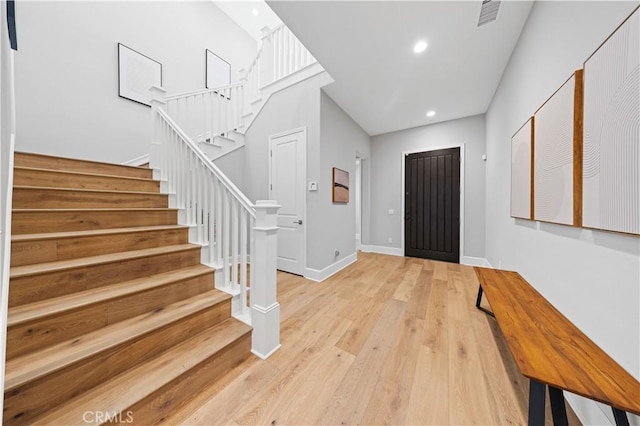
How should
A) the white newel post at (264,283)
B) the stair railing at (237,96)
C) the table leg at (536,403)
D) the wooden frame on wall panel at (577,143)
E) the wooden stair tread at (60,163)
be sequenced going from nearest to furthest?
the table leg at (536,403) < the wooden frame on wall panel at (577,143) < the white newel post at (264,283) < the wooden stair tread at (60,163) < the stair railing at (237,96)

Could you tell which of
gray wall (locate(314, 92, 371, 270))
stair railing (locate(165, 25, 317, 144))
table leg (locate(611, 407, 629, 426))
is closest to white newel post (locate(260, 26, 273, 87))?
stair railing (locate(165, 25, 317, 144))

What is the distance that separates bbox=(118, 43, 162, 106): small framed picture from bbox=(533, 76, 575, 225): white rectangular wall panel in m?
4.81

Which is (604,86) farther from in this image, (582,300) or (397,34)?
(397,34)

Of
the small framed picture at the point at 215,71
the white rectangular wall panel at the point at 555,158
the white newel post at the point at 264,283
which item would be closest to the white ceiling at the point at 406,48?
the white rectangular wall panel at the point at 555,158

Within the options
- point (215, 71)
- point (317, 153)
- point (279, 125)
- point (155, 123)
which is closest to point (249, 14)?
point (215, 71)

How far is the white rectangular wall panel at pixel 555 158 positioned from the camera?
1.20 metres

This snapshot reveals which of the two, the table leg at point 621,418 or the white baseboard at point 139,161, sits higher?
the white baseboard at point 139,161

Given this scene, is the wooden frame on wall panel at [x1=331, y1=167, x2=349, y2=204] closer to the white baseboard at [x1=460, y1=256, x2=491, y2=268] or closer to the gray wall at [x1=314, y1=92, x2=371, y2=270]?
the gray wall at [x1=314, y1=92, x2=371, y2=270]

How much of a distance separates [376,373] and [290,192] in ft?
8.10

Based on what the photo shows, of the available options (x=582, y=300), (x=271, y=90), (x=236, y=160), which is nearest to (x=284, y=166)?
(x=236, y=160)

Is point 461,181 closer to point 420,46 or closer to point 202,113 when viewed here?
point 420,46

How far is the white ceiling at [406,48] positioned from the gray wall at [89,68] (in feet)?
9.40

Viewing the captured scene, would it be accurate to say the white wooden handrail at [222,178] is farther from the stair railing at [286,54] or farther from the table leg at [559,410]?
the stair railing at [286,54]

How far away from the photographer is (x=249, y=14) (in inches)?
185
